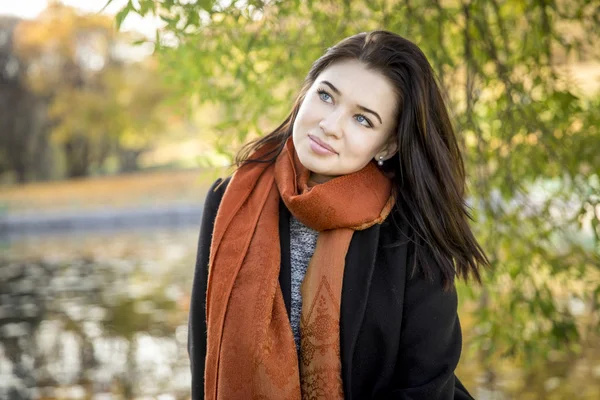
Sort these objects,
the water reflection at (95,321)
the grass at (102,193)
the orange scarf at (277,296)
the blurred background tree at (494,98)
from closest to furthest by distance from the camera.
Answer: the orange scarf at (277,296) < the blurred background tree at (494,98) < the water reflection at (95,321) < the grass at (102,193)

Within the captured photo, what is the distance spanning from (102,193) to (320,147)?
67.0 feet

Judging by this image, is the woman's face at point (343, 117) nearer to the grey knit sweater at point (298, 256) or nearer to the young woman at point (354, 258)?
the young woman at point (354, 258)

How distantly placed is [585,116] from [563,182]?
32cm

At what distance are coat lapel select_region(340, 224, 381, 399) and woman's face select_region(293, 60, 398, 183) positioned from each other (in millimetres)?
195

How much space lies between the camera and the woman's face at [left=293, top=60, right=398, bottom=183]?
1.86 m

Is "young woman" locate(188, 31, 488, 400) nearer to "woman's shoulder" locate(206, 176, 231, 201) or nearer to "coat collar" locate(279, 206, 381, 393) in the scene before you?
"coat collar" locate(279, 206, 381, 393)

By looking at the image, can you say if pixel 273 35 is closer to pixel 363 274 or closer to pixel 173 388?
pixel 363 274

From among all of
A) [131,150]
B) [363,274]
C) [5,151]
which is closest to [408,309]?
[363,274]

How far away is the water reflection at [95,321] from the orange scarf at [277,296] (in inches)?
151

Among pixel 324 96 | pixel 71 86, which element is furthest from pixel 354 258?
pixel 71 86

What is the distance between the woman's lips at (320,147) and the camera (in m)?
1.87

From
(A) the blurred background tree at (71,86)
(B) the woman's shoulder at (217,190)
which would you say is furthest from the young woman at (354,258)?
(A) the blurred background tree at (71,86)

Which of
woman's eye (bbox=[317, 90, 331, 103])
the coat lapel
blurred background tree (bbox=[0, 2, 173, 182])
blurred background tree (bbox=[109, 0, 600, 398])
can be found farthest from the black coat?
blurred background tree (bbox=[0, 2, 173, 182])

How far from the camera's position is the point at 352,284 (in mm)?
1881
